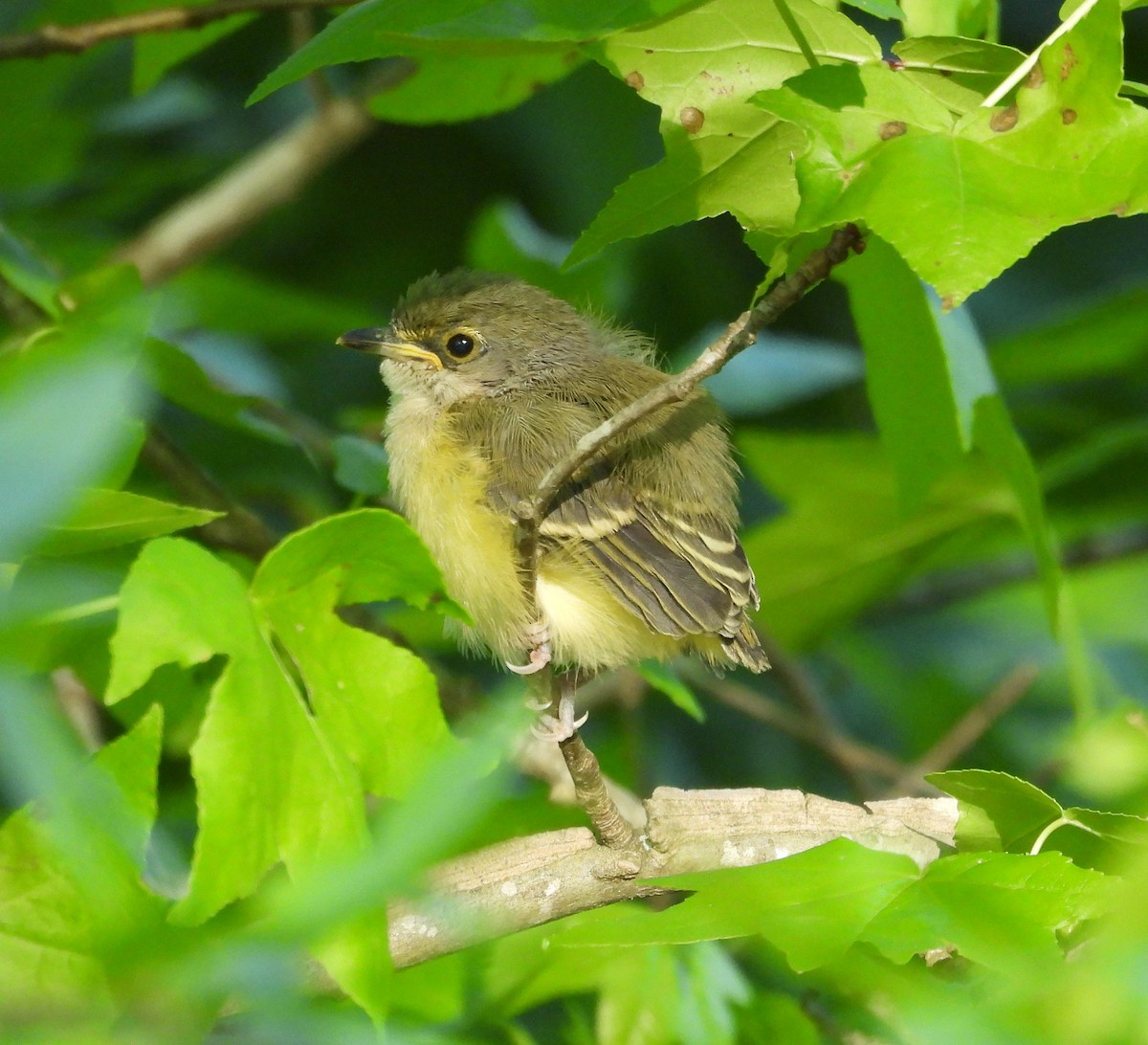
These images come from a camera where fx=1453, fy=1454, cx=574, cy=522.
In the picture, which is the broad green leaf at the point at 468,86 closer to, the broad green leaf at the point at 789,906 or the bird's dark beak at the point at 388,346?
the bird's dark beak at the point at 388,346

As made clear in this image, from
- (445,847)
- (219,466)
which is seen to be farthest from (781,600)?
(445,847)

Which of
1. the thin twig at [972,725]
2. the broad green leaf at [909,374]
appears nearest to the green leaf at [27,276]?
the broad green leaf at [909,374]

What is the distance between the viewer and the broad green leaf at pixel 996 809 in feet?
7.53

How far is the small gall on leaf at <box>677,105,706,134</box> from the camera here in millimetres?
2305

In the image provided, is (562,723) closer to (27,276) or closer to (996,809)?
(996,809)

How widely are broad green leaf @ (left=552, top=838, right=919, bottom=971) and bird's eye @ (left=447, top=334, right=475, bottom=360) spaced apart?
6.58 feet

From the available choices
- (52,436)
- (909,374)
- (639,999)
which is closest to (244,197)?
(909,374)

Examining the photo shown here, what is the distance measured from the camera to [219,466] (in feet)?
16.0

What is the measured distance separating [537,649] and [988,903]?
1.34 m

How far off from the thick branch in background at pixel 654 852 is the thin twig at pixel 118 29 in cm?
189

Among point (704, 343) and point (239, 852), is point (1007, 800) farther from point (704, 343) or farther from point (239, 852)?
point (704, 343)

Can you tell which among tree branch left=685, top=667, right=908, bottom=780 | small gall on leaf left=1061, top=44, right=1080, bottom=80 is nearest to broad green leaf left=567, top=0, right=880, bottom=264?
small gall on leaf left=1061, top=44, right=1080, bottom=80

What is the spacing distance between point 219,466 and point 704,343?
169cm

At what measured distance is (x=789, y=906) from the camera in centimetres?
211
